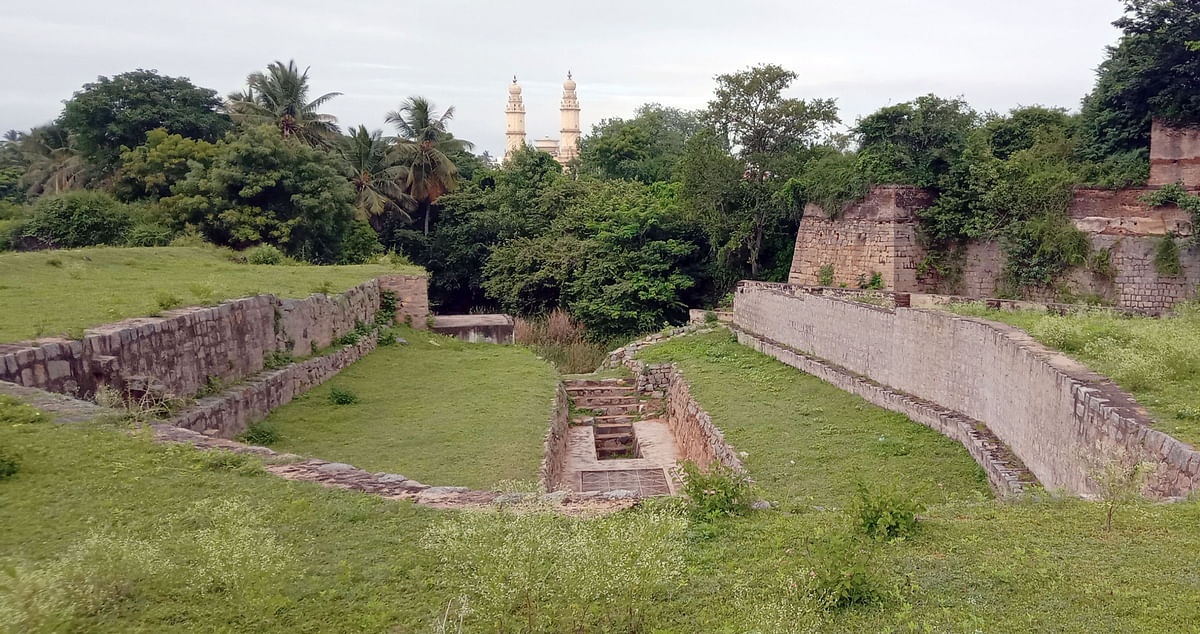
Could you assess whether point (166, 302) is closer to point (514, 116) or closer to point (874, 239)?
point (874, 239)

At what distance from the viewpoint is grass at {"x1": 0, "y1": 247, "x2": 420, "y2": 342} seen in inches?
332

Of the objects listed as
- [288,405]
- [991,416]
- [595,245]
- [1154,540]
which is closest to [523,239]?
[595,245]

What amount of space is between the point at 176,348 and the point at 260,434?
4.70 ft

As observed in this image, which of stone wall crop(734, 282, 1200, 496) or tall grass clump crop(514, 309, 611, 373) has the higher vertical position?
stone wall crop(734, 282, 1200, 496)

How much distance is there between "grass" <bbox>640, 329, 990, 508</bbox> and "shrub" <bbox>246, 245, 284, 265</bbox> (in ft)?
34.1

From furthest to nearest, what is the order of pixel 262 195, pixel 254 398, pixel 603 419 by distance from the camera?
pixel 262 195
pixel 603 419
pixel 254 398

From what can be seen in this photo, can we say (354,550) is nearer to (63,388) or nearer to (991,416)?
(63,388)

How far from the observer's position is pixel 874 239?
2066cm

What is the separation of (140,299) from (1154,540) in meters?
10.7

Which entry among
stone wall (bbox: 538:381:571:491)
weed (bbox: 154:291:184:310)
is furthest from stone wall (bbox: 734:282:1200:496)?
weed (bbox: 154:291:184:310)

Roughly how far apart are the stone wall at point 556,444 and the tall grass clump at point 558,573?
3.91m

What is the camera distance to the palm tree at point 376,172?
29.1 meters

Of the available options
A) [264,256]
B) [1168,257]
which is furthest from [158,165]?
[1168,257]

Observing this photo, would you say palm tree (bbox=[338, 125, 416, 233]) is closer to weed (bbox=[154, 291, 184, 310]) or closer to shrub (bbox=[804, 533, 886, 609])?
weed (bbox=[154, 291, 184, 310])
